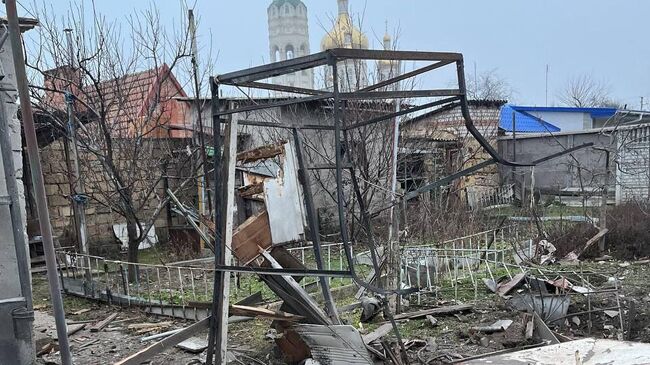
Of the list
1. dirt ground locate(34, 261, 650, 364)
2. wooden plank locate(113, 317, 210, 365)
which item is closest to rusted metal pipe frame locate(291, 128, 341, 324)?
dirt ground locate(34, 261, 650, 364)

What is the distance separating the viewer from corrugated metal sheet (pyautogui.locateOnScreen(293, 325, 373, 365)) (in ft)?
12.5

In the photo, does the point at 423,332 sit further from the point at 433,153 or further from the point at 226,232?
the point at 433,153

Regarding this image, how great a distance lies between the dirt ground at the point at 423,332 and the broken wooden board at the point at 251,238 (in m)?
1.29

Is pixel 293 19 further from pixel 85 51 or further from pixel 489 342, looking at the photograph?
pixel 489 342

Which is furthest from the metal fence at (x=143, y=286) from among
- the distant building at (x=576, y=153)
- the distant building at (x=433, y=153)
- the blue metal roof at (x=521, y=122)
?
the blue metal roof at (x=521, y=122)

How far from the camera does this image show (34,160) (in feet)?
8.20

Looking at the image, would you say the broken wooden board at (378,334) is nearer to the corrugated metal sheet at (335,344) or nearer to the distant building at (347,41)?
the corrugated metal sheet at (335,344)

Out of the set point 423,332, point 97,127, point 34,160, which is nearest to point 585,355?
point 423,332

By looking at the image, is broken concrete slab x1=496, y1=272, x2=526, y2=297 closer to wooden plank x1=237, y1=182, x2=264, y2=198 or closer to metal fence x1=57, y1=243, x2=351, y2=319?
metal fence x1=57, y1=243, x2=351, y2=319

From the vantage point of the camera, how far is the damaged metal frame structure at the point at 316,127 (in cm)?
265

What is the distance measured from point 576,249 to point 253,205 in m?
7.31

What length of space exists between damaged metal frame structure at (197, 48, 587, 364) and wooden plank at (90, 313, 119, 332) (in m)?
2.74

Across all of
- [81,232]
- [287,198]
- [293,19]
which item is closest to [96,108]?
[81,232]

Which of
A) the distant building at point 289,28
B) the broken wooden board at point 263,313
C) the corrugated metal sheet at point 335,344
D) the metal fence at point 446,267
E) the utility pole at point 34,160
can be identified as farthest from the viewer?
the distant building at point 289,28
